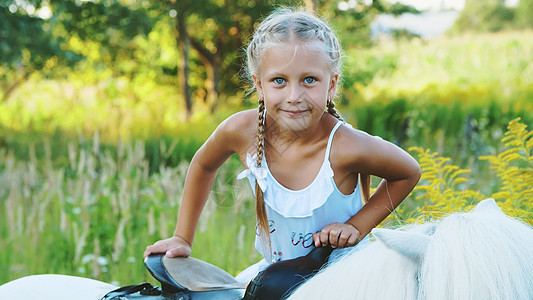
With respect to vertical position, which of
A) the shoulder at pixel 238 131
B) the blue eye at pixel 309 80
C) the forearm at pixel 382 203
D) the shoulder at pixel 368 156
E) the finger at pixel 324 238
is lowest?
the finger at pixel 324 238

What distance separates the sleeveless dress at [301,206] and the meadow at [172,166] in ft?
0.79

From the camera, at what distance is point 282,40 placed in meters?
1.46

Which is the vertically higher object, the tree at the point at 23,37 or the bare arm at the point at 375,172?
the tree at the point at 23,37

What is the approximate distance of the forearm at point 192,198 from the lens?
1.76 m

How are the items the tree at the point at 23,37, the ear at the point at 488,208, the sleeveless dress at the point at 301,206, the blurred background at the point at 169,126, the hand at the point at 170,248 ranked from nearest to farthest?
the ear at the point at 488,208, the sleeveless dress at the point at 301,206, the hand at the point at 170,248, the blurred background at the point at 169,126, the tree at the point at 23,37

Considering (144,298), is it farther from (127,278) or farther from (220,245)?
(220,245)

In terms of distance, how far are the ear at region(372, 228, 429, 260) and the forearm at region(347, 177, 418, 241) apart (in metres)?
0.54

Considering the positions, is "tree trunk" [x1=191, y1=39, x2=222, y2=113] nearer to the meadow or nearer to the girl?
the meadow

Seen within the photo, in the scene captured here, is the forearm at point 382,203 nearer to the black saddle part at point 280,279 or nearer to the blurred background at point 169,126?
the blurred background at point 169,126

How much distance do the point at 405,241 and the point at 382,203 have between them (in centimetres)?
61

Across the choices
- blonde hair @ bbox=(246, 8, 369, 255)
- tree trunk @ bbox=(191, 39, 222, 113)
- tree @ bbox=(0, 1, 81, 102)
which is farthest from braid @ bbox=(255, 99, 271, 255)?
tree trunk @ bbox=(191, 39, 222, 113)

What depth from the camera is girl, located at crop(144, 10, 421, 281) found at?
4.75ft

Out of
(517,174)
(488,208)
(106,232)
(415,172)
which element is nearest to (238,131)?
(415,172)

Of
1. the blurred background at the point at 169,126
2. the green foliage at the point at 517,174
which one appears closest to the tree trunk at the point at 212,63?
the blurred background at the point at 169,126
